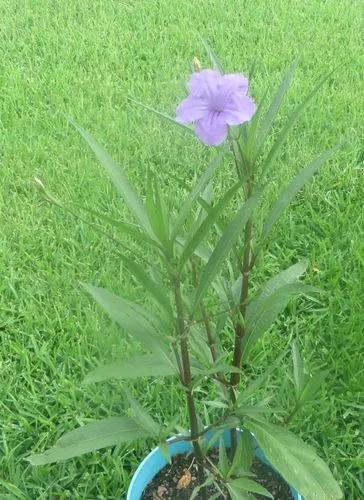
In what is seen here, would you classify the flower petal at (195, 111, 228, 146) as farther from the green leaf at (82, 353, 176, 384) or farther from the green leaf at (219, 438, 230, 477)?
the green leaf at (219, 438, 230, 477)

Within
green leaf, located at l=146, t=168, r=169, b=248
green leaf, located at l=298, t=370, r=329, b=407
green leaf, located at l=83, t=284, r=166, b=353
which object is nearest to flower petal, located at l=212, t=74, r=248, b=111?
green leaf, located at l=146, t=168, r=169, b=248

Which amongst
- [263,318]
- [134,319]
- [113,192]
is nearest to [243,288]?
[263,318]

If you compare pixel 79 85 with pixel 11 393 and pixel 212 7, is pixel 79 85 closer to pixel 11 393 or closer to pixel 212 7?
pixel 212 7

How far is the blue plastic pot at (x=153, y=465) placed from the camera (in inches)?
49.4

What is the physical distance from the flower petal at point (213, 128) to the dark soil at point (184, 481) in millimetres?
729

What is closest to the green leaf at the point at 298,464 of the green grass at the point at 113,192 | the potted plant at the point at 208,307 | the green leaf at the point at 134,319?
the potted plant at the point at 208,307

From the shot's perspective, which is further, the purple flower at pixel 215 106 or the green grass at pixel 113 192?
the green grass at pixel 113 192

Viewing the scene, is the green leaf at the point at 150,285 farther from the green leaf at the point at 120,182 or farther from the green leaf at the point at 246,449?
the green leaf at the point at 246,449

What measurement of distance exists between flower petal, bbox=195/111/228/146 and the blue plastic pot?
624 mm

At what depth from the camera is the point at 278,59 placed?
2.81 metres

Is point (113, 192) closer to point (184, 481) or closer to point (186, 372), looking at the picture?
point (184, 481)

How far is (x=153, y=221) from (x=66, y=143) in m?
1.63

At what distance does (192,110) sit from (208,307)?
0.31 meters

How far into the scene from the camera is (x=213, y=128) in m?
0.79
